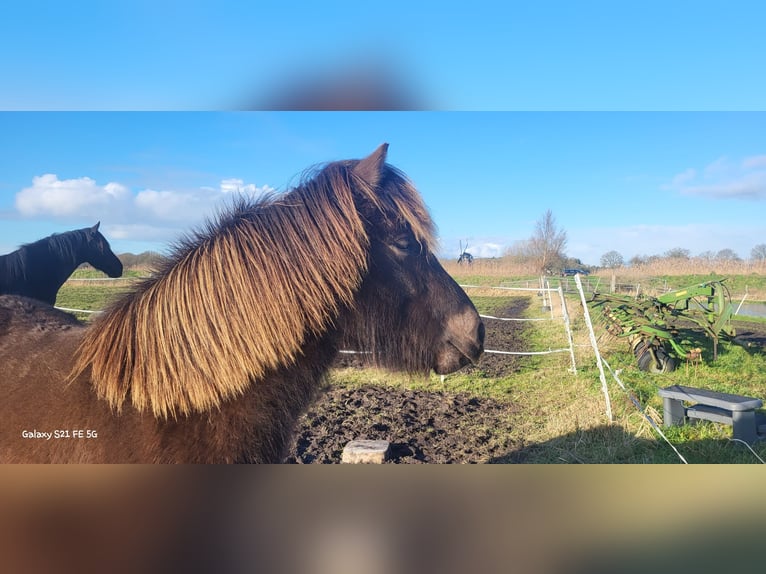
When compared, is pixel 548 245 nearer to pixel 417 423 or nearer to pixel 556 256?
pixel 556 256

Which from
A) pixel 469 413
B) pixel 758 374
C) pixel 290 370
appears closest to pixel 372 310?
pixel 290 370

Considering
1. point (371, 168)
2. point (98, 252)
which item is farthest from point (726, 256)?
point (98, 252)

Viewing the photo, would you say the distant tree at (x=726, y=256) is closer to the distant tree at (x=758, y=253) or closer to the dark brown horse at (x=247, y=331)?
the distant tree at (x=758, y=253)

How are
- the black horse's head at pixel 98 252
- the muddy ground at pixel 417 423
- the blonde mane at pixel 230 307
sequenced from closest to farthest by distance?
the blonde mane at pixel 230 307 < the black horse's head at pixel 98 252 < the muddy ground at pixel 417 423

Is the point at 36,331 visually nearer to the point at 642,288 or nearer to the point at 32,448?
the point at 32,448

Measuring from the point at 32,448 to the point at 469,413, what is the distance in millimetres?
Result: 1597

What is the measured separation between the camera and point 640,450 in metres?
1.49

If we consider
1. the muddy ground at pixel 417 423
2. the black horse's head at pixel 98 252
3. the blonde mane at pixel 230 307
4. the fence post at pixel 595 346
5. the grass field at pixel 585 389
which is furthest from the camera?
the muddy ground at pixel 417 423

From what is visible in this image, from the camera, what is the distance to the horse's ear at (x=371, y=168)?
3.03 ft

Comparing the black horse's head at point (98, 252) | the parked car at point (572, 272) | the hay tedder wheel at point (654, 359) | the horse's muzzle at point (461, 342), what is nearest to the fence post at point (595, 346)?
the parked car at point (572, 272)

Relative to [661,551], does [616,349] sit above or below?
above

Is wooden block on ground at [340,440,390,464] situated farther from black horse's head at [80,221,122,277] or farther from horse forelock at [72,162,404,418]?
black horse's head at [80,221,122,277]

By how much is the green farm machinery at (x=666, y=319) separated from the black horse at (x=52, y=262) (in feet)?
5.80

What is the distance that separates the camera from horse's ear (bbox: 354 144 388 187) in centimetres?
93
